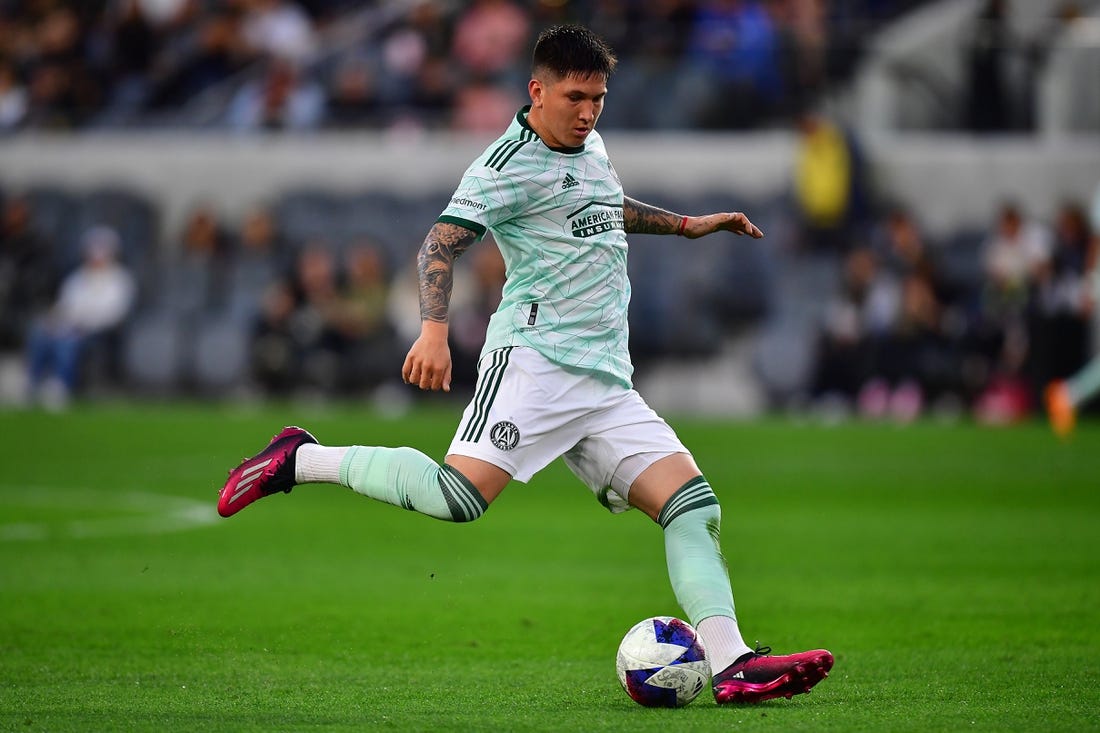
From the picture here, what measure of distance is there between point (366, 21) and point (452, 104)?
109 inches

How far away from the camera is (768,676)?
629 cm

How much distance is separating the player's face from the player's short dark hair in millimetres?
29

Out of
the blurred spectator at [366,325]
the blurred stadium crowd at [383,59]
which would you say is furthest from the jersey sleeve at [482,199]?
the blurred stadium crowd at [383,59]

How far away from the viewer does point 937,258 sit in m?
23.5

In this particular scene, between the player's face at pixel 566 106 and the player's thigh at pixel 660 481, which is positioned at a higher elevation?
the player's face at pixel 566 106

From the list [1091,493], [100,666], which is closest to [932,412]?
[1091,493]

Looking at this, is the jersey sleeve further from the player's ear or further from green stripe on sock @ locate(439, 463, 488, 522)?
green stripe on sock @ locate(439, 463, 488, 522)

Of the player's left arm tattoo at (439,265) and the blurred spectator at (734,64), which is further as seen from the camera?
the blurred spectator at (734,64)

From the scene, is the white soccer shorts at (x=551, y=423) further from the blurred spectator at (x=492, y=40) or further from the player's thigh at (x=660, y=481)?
the blurred spectator at (x=492, y=40)

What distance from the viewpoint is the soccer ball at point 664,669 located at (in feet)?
21.0

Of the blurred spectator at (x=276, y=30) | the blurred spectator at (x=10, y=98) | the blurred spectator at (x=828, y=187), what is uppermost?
the blurred spectator at (x=276, y=30)

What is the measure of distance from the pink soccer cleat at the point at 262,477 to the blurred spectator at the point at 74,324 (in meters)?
18.0

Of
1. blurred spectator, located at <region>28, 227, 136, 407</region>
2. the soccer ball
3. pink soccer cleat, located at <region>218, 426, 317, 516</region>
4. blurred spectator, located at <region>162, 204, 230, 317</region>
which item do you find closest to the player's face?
pink soccer cleat, located at <region>218, 426, 317, 516</region>

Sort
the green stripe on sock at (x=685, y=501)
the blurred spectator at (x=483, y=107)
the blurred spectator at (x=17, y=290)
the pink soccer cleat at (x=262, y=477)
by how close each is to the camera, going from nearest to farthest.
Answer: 1. the green stripe on sock at (x=685, y=501)
2. the pink soccer cleat at (x=262, y=477)
3. the blurred spectator at (x=483, y=107)
4. the blurred spectator at (x=17, y=290)
